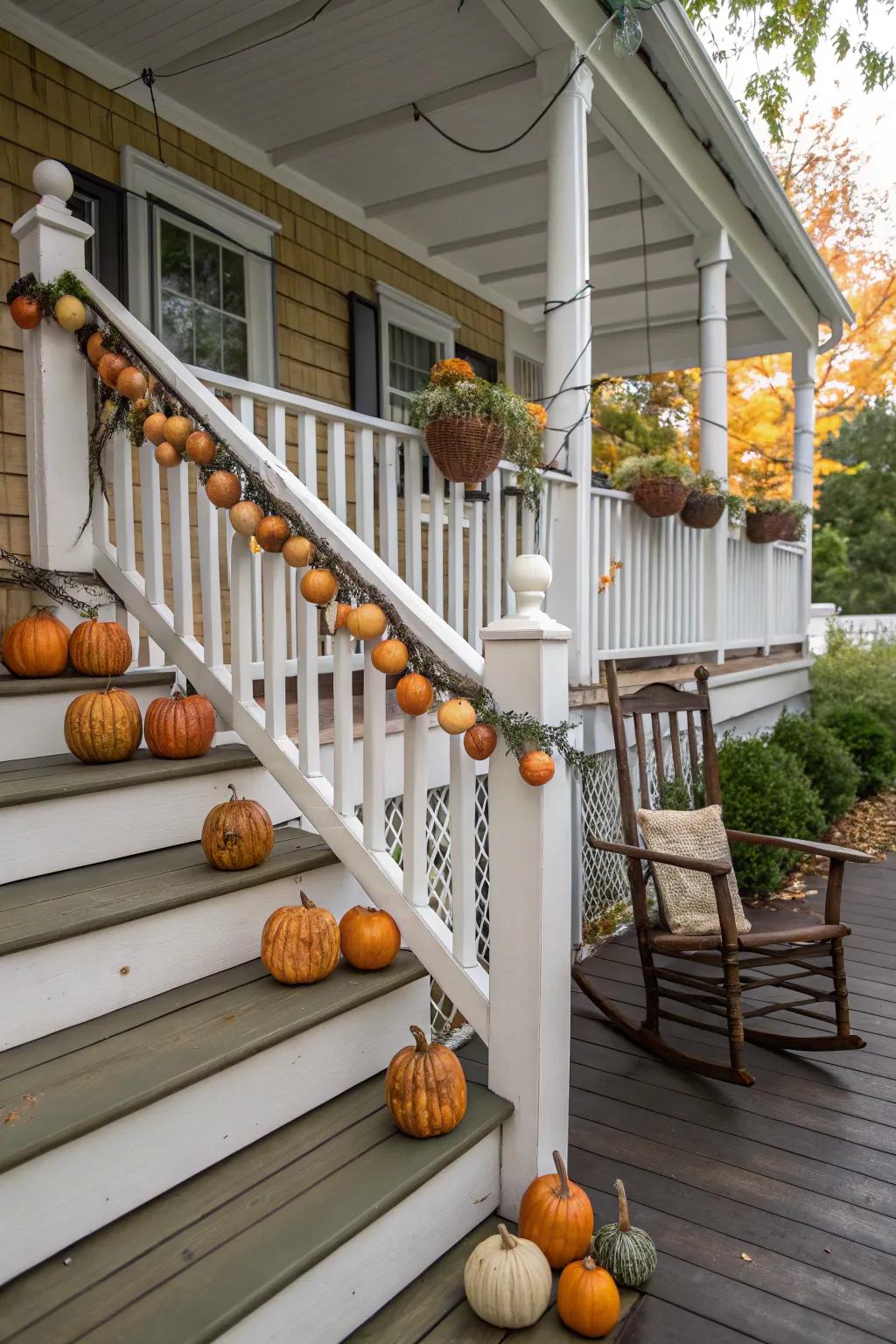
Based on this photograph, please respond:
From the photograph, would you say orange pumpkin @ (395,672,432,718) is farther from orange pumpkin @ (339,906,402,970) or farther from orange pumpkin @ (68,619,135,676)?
orange pumpkin @ (68,619,135,676)

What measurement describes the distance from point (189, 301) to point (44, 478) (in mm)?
1872

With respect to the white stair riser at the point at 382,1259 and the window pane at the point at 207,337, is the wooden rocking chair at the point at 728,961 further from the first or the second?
the window pane at the point at 207,337

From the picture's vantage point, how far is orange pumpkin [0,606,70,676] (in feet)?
7.87

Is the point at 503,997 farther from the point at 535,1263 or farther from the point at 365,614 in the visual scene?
the point at 365,614

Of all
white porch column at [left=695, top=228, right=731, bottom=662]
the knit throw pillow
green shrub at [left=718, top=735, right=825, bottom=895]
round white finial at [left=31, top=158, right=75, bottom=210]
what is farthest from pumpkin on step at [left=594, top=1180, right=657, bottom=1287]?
white porch column at [left=695, top=228, right=731, bottom=662]

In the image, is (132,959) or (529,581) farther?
(529,581)

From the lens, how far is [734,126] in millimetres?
4668

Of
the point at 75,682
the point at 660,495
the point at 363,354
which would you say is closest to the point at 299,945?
the point at 75,682

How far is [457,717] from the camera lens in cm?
182

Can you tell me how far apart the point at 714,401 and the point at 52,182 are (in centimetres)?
397

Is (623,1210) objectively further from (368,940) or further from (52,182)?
(52,182)

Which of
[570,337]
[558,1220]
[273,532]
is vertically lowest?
[558,1220]

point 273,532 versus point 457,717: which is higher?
point 273,532

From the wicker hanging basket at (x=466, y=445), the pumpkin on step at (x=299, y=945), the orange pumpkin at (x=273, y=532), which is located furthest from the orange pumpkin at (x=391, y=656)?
the wicker hanging basket at (x=466, y=445)
